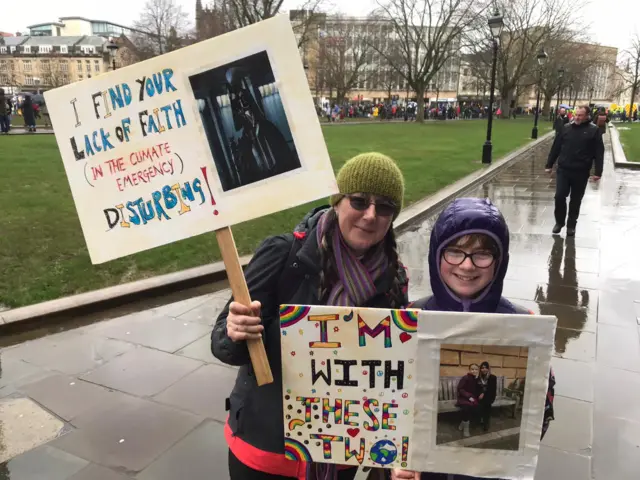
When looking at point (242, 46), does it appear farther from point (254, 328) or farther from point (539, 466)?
point (539, 466)

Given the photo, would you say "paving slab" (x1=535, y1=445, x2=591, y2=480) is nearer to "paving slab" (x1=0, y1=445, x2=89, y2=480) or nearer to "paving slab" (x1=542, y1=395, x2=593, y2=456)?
"paving slab" (x1=542, y1=395, x2=593, y2=456)

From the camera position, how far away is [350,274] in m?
1.78

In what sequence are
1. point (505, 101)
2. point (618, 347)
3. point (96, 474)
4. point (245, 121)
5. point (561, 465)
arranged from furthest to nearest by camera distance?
point (505, 101)
point (618, 347)
point (561, 465)
point (96, 474)
point (245, 121)

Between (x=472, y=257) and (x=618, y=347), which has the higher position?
(x=472, y=257)

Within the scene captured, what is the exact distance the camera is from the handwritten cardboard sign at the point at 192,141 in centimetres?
167

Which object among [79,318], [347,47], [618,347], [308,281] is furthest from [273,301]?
[347,47]

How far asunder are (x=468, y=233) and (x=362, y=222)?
0.37 metres

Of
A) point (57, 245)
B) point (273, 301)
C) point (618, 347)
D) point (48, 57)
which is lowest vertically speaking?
point (618, 347)

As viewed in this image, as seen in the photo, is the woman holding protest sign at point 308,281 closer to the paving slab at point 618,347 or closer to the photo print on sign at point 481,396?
the photo print on sign at point 481,396

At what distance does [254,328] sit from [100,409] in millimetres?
2667

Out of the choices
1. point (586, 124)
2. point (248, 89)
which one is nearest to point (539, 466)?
point (248, 89)

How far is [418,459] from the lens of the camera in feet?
5.12

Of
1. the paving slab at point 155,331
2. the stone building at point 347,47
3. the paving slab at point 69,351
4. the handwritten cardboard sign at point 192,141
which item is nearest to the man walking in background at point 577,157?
the paving slab at point 155,331

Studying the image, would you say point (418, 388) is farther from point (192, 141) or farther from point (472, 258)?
point (192, 141)
